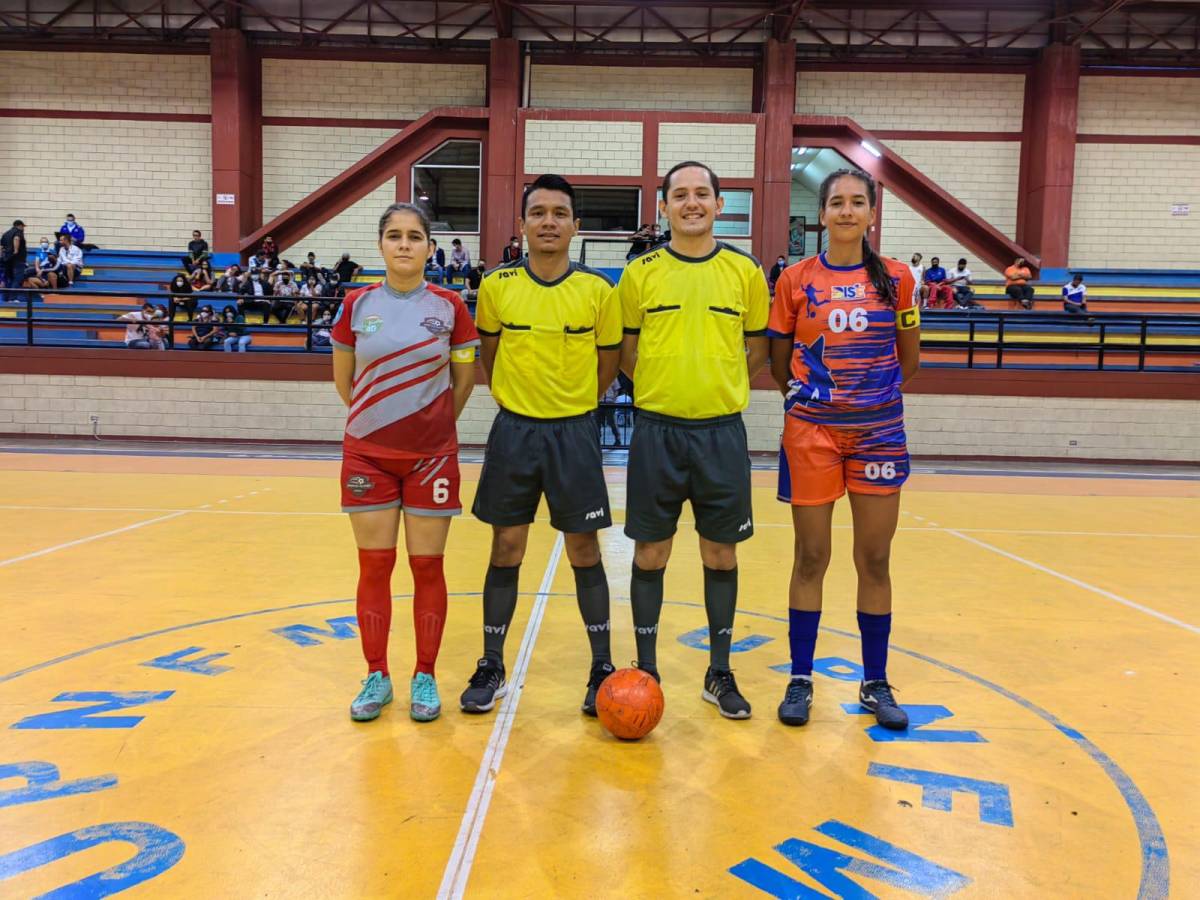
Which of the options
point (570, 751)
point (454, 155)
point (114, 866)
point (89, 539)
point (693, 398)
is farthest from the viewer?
point (454, 155)

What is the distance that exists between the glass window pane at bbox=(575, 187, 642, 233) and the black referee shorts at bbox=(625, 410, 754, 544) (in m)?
17.5

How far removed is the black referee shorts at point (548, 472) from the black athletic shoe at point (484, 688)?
58 cm

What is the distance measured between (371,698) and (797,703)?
1.63 meters

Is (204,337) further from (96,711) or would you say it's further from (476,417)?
(96,711)

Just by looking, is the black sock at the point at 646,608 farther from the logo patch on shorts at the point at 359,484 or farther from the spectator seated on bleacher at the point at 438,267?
the spectator seated on bleacher at the point at 438,267

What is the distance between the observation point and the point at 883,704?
126 inches

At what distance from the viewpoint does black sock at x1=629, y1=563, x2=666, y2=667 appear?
3363 millimetres

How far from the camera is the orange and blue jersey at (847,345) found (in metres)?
3.24

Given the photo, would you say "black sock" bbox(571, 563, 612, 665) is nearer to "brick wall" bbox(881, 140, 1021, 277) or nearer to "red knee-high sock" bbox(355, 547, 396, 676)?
"red knee-high sock" bbox(355, 547, 396, 676)

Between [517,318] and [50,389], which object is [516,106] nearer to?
[50,389]

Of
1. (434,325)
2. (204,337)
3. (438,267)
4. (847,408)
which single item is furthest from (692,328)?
(438,267)

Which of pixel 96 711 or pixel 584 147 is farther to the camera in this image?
pixel 584 147

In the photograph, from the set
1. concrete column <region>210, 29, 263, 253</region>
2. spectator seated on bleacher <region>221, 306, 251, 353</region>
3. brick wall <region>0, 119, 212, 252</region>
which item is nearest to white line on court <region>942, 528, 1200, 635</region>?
spectator seated on bleacher <region>221, 306, 251, 353</region>

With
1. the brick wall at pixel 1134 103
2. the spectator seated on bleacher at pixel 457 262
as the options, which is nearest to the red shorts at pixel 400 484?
the spectator seated on bleacher at pixel 457 262
